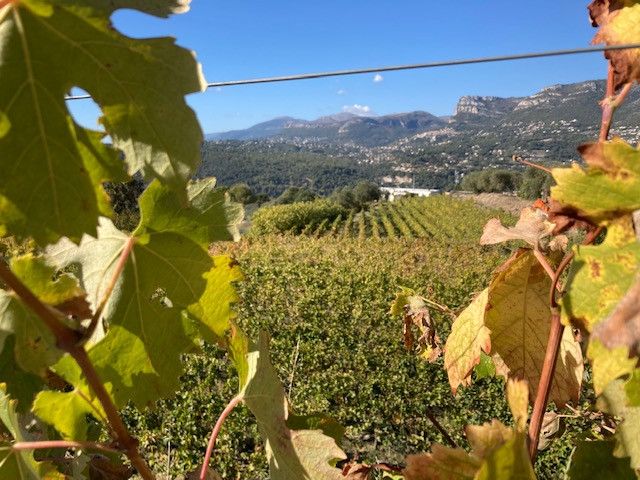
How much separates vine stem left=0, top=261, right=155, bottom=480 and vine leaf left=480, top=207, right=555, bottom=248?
457 millimetres

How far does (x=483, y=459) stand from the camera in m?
0.37

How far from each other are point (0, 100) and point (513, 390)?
0.45 m

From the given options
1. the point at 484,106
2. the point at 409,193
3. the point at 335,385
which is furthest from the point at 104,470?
the point at 484,106

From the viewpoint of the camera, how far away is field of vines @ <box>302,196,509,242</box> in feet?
79.2

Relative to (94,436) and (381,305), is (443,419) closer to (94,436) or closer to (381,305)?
(381,305)

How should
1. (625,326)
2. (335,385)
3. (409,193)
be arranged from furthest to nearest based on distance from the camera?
(409,193) → (335,385) → (625,326)

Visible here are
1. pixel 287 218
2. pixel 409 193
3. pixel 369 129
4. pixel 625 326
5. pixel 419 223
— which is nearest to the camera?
pixel 625 326

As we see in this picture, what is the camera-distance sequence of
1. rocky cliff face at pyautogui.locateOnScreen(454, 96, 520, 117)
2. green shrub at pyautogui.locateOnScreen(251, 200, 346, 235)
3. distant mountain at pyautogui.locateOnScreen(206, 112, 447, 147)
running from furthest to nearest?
distant mountain at pyautogui.locateOnScreen(206, 112, 447, 147) < rocky cliff face at pyautogui.locateOnScreen(454, 96, 520, 117) < green shrub at pyautogui.locateOnScreen(251, 200, 346, 235)

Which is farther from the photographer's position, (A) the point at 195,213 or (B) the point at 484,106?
(B) the point at 484,106

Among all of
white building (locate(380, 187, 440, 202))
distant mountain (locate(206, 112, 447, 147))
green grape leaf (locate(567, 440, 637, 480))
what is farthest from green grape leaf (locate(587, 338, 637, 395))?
distant mountain (locate(206, 112, 447, 147))

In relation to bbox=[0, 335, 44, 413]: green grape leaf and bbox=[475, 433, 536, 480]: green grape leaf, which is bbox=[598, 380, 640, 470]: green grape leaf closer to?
bbox=[475, 433, 536, 480]: green grape leaf

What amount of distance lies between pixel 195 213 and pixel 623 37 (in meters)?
0.48

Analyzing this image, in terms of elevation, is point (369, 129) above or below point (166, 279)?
below

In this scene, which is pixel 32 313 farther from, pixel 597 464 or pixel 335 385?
pixel 335 385
